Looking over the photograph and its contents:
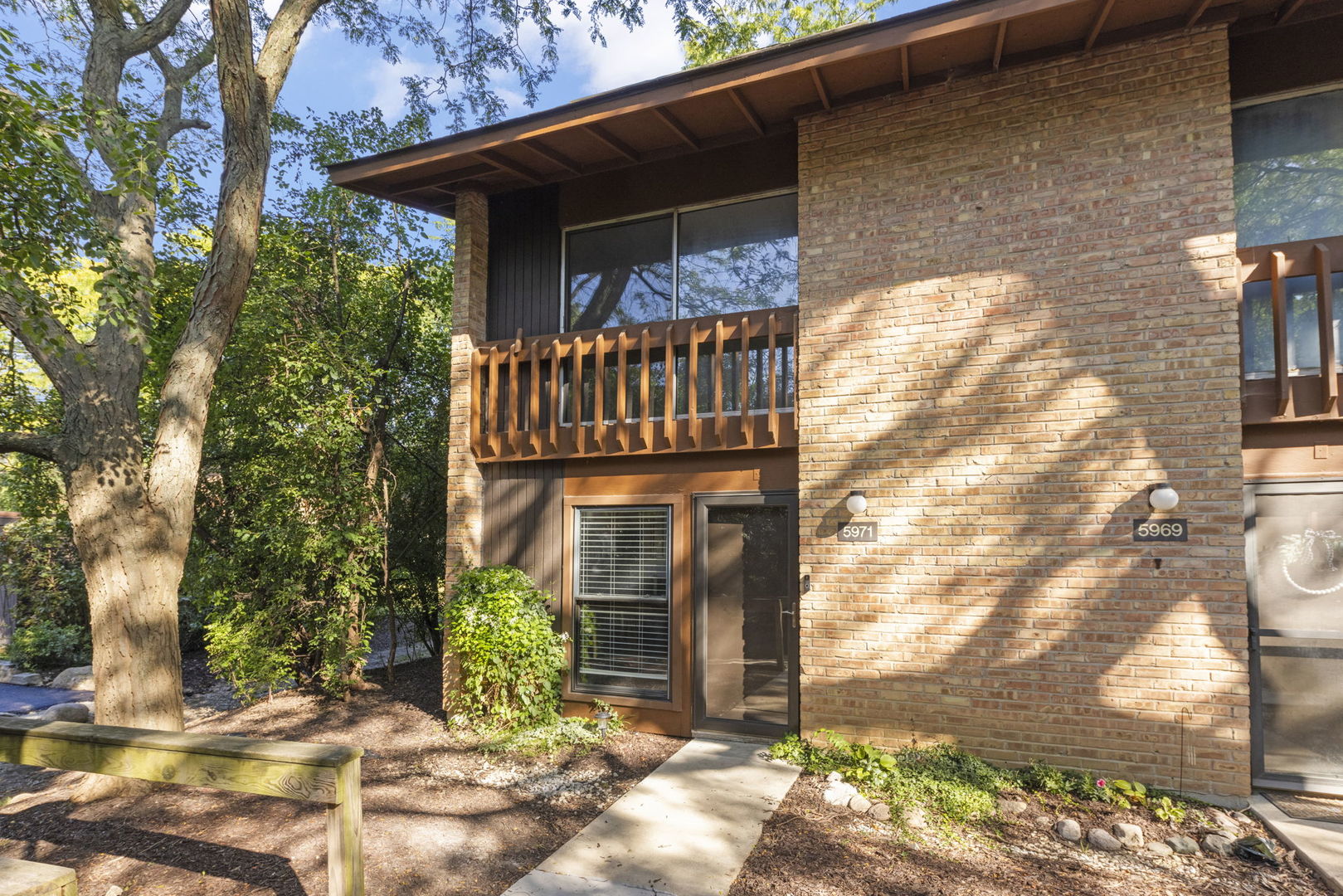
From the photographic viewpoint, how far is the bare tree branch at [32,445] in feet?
16.2

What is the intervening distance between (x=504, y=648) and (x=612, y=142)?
4403 millimetres

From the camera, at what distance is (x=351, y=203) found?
829 cm

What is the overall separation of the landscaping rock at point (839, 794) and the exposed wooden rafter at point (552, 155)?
18.1ft

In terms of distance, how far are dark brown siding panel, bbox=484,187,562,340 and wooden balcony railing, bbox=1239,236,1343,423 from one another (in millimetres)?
5352

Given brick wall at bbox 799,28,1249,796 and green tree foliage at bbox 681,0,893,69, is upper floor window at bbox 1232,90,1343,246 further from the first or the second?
green tree foliage at bbox 681,0,893,69

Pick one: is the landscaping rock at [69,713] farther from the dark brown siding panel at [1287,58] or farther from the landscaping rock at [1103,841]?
the dark brown siding panel at [1287,58]

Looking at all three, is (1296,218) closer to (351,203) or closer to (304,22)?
(304,22)

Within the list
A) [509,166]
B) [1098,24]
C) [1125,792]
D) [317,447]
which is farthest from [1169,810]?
[317,447]

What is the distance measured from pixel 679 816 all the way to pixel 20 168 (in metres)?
5.59

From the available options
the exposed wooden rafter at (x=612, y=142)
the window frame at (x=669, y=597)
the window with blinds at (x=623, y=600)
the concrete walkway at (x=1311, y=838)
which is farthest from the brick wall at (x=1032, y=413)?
the exposed wooden rafter at (x=612, y=142)

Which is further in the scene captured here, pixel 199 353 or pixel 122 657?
pixel 199 353

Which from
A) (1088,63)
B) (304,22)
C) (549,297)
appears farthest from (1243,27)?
(304,22)

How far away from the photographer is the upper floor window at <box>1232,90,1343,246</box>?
469 centimetres

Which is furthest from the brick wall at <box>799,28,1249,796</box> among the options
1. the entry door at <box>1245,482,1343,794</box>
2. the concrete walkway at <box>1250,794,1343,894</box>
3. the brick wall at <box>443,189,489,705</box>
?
the brick wall at <box>443,189,489,705</box>
